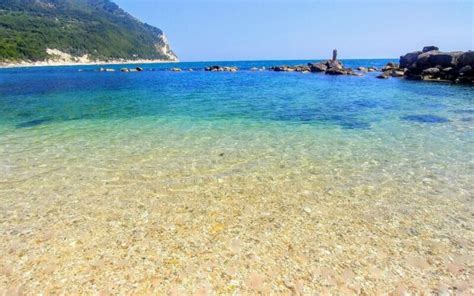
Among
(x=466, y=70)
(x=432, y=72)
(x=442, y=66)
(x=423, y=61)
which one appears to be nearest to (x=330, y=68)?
(x=423, y=61)

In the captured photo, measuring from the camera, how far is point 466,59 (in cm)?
4438

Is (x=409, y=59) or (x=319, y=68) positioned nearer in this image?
(x=409, y=59)

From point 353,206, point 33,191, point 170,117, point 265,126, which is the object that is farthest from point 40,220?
point 170,117

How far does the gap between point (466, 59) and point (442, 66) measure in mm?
4856

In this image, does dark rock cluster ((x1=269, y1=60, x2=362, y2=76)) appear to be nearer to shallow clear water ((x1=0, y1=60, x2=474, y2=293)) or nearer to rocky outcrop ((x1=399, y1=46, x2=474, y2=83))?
rocky outcrop ((x1=399, y1=46, x2=474, y2=83))

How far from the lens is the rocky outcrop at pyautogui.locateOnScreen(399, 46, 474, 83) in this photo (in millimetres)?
43469

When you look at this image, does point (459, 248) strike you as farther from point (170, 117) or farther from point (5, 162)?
point (170, 117)

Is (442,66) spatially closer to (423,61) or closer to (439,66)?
(439,66)

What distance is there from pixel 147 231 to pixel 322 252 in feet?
11.5

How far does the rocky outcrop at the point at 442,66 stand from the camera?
143 ft

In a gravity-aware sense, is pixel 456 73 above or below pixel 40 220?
above

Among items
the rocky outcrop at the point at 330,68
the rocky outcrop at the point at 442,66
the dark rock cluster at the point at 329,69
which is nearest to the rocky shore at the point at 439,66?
the rocky outcrop at the point at 442,66

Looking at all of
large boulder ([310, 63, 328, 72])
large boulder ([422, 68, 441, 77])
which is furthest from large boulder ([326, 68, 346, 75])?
large boulder ([422, 68, 441, 77])

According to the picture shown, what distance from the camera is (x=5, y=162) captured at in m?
10.9
